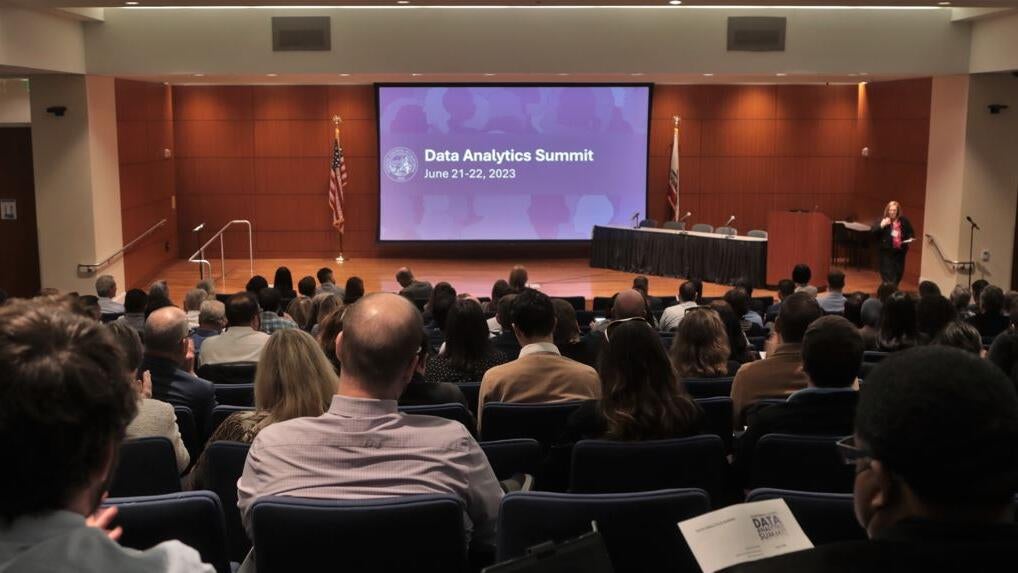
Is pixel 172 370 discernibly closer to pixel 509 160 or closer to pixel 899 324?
pixel 899 324

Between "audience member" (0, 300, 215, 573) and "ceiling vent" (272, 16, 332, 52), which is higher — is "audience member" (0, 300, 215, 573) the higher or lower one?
the lower one

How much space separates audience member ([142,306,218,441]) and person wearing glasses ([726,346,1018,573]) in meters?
3.67

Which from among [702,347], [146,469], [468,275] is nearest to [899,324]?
[702,347]

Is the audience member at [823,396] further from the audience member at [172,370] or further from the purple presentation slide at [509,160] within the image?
the purple presentation slide at [509,160]

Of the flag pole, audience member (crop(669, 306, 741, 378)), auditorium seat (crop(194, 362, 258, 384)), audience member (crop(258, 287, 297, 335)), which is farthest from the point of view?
the flag pole

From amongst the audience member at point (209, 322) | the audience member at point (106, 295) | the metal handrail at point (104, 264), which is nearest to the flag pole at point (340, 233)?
the metal handrail at point (104, 264)

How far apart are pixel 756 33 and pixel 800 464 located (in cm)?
984

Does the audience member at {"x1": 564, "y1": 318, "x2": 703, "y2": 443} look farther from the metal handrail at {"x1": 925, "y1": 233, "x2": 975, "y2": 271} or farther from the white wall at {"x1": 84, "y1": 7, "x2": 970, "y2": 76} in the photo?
the metal handrail at {"x1": 925, "y1": 233, "x2": 975, "y2": 271}

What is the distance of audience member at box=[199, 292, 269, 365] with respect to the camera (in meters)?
5.89

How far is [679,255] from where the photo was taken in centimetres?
1420

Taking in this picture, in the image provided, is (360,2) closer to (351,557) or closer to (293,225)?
(293,225)

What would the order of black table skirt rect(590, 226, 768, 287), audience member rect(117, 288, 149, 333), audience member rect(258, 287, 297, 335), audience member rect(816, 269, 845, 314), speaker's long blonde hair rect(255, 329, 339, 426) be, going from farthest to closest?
black table skirt rect(590, 226, 768, 287) → audience member rect(816, 269, 845, 314) → audience member rect(117, 288, 149, 333) → audience member rect(258, 287, 297, 335) → speaker's long blonde hair rect(255, 329, 339, 426)

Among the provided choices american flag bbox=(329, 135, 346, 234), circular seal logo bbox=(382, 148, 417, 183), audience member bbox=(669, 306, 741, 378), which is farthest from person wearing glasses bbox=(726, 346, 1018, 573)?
american flag bbox=(329, 135, 346, 234)

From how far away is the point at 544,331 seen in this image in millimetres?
4773
